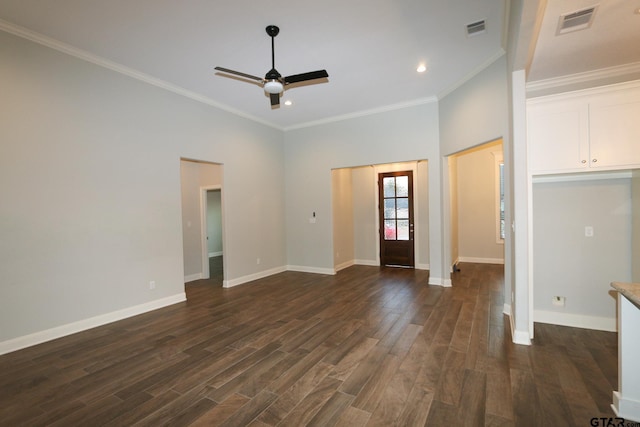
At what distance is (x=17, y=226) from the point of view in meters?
3.20

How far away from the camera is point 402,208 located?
7363mm

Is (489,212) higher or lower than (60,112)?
lower

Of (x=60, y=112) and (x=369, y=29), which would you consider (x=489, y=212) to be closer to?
(x=369, y=29)

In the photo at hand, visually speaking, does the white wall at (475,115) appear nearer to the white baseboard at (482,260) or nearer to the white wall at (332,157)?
the white wall at (332,157)

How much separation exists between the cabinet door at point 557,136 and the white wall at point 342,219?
4128mm

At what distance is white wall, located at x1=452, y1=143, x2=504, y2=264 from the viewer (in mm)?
7367

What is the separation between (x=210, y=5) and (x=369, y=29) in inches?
67.3

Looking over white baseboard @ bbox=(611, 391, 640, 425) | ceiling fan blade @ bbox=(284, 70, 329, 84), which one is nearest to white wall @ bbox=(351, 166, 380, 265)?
ceiling fan blade @ bbox=(284, 70, 329, 84)

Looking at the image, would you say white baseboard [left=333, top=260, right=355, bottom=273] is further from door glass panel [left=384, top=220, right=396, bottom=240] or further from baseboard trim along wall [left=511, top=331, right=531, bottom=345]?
baseboard trim along wall [left=511, top=331, right=531, bottom=345]

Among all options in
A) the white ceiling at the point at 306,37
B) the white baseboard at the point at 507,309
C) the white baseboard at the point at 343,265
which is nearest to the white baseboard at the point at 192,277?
the white baseboard at the point at 343,265

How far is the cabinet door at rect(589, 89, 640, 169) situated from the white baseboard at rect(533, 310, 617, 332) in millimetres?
1700

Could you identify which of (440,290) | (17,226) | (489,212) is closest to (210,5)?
(17,226)

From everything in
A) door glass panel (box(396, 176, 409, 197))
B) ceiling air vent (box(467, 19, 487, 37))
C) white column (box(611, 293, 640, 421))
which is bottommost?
white column (box(611, 293, 640, 421))

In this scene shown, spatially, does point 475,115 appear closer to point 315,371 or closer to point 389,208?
point 389,208
